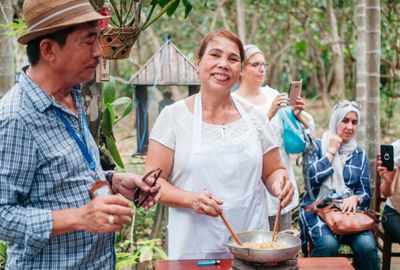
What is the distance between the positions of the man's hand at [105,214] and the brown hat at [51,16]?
1.76ft

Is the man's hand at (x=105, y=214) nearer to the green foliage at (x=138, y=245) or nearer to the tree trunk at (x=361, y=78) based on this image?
the green foliage at (x=138, y=245)

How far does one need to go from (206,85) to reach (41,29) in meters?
1.12

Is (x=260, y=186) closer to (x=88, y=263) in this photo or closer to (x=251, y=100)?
(x=88, y=263)

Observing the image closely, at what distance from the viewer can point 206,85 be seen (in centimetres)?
266

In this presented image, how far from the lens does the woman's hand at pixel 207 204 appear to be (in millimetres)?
2293

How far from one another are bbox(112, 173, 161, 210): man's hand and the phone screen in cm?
204

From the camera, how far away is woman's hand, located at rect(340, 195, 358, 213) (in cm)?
391

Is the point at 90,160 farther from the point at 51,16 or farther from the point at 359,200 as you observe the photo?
the point at 359,200

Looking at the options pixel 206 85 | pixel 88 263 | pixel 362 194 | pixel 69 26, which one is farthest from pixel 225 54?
pixel 362 194

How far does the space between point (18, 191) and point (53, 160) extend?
14 cm

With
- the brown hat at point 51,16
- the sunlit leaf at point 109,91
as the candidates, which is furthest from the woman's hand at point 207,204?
the sunlit leaf at point 109,91

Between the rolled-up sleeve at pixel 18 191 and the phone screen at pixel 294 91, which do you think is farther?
the phone screen at pixel 294 91

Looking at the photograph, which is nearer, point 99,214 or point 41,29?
point 99,214

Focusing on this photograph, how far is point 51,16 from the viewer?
1.68 m
